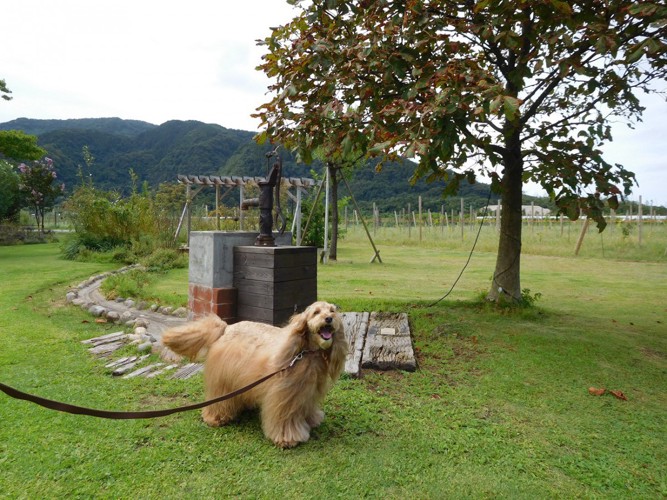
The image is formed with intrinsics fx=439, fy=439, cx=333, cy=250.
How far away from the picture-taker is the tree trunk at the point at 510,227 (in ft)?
19.1

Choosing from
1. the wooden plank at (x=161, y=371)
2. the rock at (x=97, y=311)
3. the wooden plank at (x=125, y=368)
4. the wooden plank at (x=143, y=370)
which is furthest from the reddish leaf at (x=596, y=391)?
the rock at (x=97, y=311)

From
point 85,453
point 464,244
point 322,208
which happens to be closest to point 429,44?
point 85,453

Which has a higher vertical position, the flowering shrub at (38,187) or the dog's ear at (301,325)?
the flowering shrub at (38,187)

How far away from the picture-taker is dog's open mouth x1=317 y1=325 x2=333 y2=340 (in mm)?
2510

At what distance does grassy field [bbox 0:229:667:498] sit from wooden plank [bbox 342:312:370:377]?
147mm

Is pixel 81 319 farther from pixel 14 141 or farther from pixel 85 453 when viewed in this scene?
pixel 14 141

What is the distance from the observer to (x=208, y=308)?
454cm

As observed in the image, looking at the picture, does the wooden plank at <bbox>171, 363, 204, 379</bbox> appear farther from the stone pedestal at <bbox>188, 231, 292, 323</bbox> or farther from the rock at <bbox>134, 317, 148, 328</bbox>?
Result: the rock at <bbox>134, 317, 148, 328</bbox>

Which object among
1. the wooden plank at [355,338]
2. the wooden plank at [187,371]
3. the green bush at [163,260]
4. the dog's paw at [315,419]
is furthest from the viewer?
the green bush at [163,260]

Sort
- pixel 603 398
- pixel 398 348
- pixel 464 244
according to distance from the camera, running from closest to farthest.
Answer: pixel 603 398 → pixel 398 348 → pixel 464 244

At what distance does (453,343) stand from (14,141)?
1765 centimetres

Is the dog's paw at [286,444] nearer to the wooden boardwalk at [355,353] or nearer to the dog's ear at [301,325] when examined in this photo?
the dog's ear at [301,325]

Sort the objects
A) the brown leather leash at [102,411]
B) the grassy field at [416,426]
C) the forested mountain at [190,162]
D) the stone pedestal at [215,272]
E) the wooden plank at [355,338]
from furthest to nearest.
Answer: the forested mountain at [190,162], the stone pedestal at [215,272], the wooden plank at [355,338], the grassy field at [416,426], the brown leather leash at [102,411]

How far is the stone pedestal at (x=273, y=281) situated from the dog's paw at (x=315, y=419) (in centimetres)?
132
